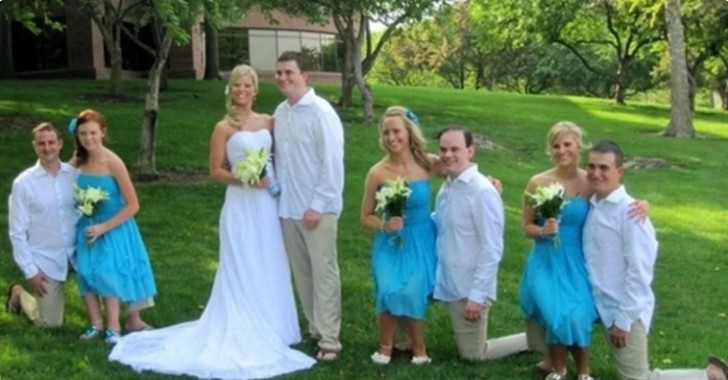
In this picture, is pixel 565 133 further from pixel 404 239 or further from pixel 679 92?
pixel 679 92

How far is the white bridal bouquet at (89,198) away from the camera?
7.32 metres

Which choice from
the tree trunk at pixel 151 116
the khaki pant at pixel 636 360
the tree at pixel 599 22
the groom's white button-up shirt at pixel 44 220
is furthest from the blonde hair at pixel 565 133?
the tree at pixel 599 22

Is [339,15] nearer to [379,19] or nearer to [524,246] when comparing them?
[379,19]

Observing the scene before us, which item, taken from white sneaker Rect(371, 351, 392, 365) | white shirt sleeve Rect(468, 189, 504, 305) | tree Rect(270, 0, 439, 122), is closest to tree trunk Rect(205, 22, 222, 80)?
tree Rect(270, 0, 439, 122)

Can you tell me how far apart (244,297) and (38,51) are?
121 ft

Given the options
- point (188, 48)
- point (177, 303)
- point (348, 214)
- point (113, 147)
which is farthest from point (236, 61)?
point (177, 303)

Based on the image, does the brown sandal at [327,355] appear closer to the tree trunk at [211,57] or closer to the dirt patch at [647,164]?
the dirt patch at [647,164]

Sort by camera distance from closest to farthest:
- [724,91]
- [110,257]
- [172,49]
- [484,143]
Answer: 1. [110,257]
2. [484,143]
3. [172,49]
4. [724,91]

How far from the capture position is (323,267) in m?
7.20

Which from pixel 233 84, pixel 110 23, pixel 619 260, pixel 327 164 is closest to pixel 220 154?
pixel 233 84

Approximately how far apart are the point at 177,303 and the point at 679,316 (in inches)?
198

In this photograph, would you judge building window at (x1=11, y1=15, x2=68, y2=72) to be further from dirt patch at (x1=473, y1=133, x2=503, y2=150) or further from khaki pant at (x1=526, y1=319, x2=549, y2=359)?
khaki pant at (x1=526, y1=319, x2=549, y2=359)

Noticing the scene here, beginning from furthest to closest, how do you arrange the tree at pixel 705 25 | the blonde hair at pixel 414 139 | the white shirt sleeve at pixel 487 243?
the tree at pixel 705 25, the blonde hair at pixel 414 139, the white shirt sleeve at pixel 487 243

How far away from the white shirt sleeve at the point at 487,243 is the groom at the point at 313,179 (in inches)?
45.7
